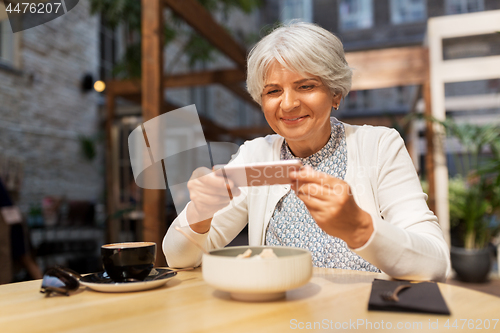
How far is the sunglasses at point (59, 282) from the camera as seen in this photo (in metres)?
0.80

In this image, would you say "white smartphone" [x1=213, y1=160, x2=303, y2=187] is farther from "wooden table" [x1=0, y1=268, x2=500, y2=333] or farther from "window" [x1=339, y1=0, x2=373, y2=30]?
"window" [x1=339, y1=0, x2=373, y2=30]

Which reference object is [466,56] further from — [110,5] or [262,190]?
[110,5]

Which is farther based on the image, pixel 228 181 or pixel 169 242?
pixel 169 242

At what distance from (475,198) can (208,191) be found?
3.51 metres

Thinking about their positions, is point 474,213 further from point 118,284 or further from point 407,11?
point 407,11

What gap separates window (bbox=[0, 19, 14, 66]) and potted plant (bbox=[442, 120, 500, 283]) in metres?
5.29

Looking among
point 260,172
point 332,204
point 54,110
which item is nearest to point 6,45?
point 54,110

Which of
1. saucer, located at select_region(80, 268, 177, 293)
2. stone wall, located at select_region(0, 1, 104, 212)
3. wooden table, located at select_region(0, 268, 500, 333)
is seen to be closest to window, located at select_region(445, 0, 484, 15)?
stone wall, located at select_region(0, 1, 104, 212)

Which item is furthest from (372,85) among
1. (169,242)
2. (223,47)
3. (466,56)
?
(169,242)

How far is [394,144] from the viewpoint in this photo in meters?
1.18

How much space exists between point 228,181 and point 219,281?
24 cm

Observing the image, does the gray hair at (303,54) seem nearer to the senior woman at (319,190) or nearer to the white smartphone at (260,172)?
the senior woman at (319,190)

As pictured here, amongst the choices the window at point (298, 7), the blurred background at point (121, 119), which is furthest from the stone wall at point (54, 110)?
the window at point (298, 7)

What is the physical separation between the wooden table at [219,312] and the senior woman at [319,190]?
0.12m
